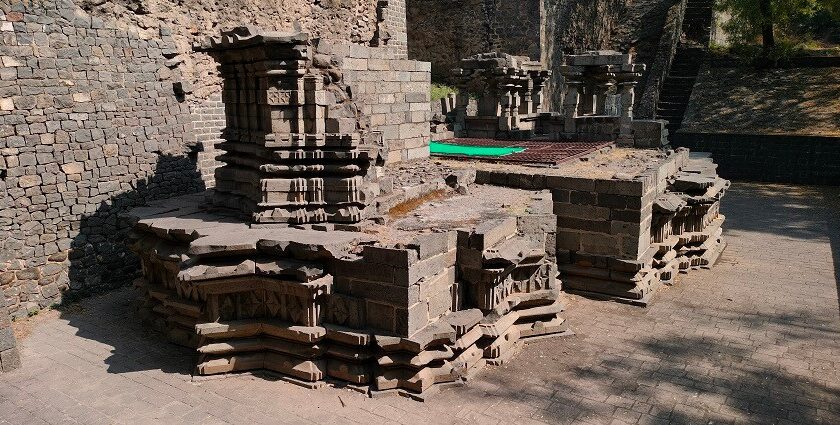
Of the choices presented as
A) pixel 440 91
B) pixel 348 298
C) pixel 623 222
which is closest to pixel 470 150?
pixel 623 222

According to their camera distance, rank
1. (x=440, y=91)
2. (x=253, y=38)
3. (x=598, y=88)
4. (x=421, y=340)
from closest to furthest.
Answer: (x=421, y=340) → (x=253, y=38) → (x=598, y=88) → (x=440, y=91)

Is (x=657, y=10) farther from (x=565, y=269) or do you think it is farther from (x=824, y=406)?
(x=824, y=406)

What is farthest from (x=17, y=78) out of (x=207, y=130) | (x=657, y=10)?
(x=657, y=10)

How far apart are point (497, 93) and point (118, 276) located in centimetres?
1018

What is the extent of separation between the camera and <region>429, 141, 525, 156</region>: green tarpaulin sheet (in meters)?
13.2

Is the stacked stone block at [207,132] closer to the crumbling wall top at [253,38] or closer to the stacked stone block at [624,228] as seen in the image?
the crumbling wall top at [253,38]

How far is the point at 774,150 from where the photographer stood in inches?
750

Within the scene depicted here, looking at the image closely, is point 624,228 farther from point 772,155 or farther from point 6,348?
point 772,155

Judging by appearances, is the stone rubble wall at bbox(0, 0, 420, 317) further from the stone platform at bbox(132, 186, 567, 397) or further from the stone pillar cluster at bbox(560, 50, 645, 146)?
the stone pillar cluster at bbox(560, 50, 645, 146)

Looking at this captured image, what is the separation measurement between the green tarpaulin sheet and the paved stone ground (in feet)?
14.9

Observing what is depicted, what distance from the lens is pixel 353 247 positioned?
23.1 feet

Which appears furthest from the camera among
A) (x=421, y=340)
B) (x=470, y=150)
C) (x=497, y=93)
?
(x=497, y=93)

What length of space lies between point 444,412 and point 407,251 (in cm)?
163

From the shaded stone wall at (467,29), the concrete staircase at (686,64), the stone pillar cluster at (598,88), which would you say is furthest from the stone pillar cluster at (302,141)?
the shaded stone wall at (467,29)
